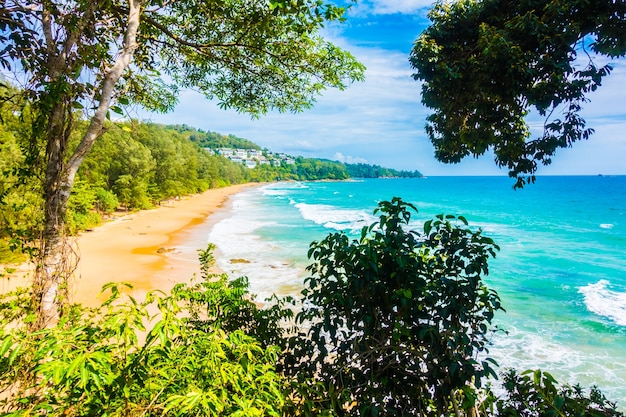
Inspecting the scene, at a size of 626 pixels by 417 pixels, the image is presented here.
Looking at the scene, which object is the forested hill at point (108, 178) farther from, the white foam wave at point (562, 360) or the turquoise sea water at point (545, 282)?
the white foam wave at point (562, 360)

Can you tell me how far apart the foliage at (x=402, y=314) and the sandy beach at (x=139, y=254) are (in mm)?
5813

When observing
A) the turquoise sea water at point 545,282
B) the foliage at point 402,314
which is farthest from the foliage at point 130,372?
the turquoise sea water at point 545,282

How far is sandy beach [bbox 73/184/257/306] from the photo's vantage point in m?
12.9

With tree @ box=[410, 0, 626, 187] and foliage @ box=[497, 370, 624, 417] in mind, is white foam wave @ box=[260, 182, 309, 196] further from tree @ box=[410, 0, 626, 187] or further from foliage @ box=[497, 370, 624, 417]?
foliage @ box=[497, 370, 624, 417]

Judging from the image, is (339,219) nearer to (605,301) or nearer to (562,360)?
(605,301)

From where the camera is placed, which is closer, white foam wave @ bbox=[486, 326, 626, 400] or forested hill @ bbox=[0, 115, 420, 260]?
white foam wave @ bbox=[486, 326, 626, 400]

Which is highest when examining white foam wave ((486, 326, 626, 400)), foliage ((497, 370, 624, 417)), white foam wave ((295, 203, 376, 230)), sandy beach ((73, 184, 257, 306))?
foliage ((497, 370, 624, 417))

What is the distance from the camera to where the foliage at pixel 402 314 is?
261cm

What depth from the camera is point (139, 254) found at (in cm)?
1798

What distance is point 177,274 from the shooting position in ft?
47.4

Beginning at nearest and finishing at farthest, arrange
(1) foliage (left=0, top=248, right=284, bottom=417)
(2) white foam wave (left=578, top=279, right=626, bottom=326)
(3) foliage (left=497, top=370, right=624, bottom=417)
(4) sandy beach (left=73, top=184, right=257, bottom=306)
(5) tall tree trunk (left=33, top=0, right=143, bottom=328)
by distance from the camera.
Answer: (1) foliage (left=0, top=248, right=284, bottom=417) < (3) foliage (left=497, top=370, right=624, bottom=417) < (5) tall tree trunk (left=33, top=0, right=143, bottom=328) < (2) white foam wave (left=578, top=279, right=626, bottom=326) < (4) sandy beach (left=73, top=184, right=257, bottom=306)

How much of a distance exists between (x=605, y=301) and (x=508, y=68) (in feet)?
47.6

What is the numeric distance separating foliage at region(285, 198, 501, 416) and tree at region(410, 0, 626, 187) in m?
1.99

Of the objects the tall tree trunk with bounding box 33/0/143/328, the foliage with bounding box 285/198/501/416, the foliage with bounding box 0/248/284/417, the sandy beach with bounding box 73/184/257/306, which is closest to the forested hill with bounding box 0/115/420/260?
the tall tree trunk with bounding box 33/0/143/328
